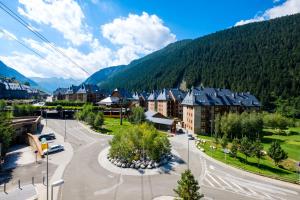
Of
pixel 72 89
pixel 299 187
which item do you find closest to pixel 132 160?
pixel 299 187

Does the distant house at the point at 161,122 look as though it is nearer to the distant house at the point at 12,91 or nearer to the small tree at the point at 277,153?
the small tree at the point at 277,153

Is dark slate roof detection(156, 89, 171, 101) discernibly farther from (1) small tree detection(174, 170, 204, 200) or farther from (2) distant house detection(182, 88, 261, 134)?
(1) small tree detection(174, 170, 204, 200)

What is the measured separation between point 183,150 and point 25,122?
4428cm

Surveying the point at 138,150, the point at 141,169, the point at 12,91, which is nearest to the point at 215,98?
the point at 138,150

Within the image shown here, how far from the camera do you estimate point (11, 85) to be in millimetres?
164500

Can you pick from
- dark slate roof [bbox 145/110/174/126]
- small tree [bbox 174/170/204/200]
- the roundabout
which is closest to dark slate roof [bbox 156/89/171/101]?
dark slate roof [bbox 145/110/174/126]

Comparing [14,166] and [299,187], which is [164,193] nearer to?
[299,187]

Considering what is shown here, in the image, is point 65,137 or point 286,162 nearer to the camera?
point 286,162

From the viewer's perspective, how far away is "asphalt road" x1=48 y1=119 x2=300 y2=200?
3034 cm

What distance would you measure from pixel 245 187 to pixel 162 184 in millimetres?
11590

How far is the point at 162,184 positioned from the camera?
1323 inches

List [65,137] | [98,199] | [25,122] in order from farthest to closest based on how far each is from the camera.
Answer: [25,122] → [65,137] → [98,199]

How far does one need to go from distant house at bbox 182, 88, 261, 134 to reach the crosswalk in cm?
4395

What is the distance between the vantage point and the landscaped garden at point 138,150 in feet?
135
